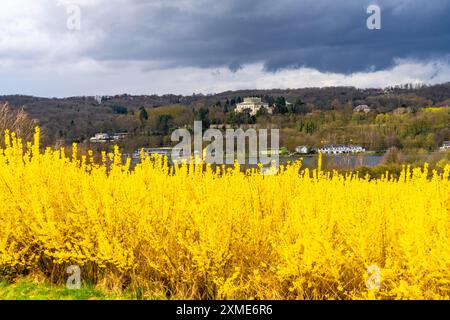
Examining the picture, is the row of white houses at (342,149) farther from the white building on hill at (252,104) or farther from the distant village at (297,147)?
the white building on hill at (252,104)

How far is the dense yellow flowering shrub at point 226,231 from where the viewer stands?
493cm

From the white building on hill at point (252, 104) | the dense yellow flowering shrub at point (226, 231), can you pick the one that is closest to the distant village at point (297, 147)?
the white building on hill at point (252, 104)

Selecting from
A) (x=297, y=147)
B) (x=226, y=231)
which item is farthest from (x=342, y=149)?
(x=226, y=231)

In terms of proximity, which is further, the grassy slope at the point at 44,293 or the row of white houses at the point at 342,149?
the row of white houses at the point at 342,149

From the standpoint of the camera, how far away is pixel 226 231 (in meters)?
5.38

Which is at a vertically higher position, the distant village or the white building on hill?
the white building on hill

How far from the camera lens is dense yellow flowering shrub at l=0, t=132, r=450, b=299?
493cm

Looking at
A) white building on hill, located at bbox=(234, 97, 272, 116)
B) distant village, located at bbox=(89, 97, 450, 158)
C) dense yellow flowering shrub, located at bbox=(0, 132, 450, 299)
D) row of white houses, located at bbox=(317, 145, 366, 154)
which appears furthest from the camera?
white building on hill, located at bbox=(234, 97, 272, 116)

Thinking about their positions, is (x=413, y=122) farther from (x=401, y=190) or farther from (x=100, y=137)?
(x=401, y=190)

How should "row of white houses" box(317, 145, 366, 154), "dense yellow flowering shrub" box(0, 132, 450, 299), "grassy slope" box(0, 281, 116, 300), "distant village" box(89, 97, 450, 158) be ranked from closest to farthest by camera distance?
"dense yellow flowering shrub" box(0, 132, 450, 299) < "grassy slope" box(0, 281, 116, 300) < "distant village" box(89, 97, 450, 158) < "row of white houses" box(317, 145, 366, 154)

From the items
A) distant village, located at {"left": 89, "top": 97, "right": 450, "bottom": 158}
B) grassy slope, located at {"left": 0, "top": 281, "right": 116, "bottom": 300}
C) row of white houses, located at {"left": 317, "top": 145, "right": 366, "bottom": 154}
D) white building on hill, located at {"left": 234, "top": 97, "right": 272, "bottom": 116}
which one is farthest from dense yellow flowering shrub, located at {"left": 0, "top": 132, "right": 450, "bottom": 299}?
white building on hill, located at {"left": 234, "top": 97, "right": 272, "bottom": 116}

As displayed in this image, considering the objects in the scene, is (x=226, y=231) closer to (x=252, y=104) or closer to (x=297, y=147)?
(x=297, y=147)

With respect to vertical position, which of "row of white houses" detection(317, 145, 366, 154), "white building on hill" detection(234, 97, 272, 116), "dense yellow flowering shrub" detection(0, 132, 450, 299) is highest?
"white building on hill" detection(234, 97, 272, 116)

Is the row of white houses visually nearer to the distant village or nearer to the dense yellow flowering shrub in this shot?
the distant village
